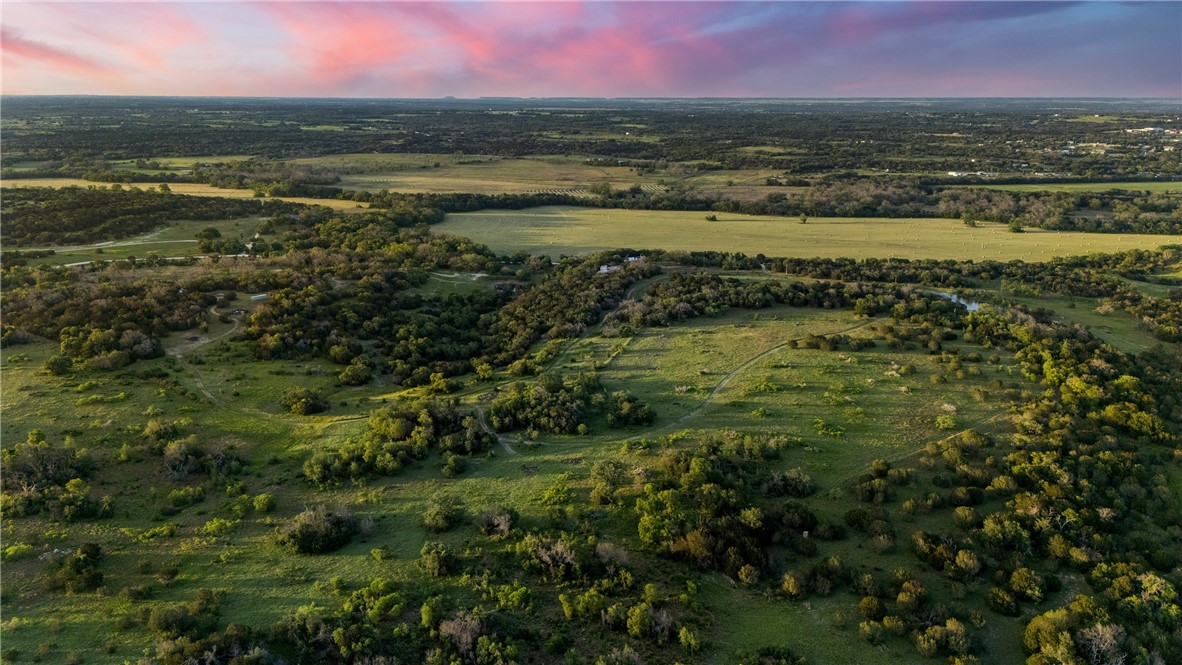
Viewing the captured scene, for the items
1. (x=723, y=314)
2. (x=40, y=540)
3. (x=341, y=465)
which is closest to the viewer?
(x=40, y=540)

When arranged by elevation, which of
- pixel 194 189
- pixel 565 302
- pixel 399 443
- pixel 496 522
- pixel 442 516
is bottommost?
pixel 496 522

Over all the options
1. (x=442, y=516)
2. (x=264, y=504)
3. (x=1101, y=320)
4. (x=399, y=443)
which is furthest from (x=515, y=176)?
(x=442, y=516)

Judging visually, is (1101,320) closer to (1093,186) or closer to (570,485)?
(570,485)

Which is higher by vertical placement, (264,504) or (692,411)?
(692,411)

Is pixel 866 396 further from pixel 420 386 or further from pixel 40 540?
pixel 40 540

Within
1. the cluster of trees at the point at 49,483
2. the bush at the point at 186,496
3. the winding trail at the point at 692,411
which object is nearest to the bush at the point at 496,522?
the winding trail at the point at 692,411

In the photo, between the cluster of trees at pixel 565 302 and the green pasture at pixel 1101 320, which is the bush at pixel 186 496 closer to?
the cluster of trees at pixel 565 302

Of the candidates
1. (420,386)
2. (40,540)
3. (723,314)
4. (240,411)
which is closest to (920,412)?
(723,314)
